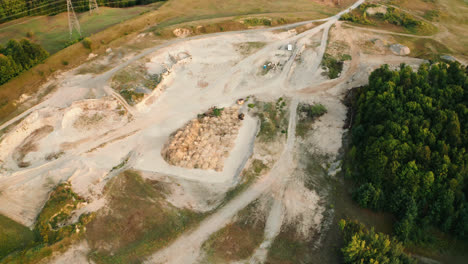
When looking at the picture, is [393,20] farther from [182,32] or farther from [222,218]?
[222,218]

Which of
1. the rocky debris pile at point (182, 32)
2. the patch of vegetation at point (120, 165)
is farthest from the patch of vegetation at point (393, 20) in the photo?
the patch of vegetation at point (120, 165)

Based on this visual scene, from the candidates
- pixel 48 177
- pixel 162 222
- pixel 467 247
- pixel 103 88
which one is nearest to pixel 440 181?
pixel 467 247

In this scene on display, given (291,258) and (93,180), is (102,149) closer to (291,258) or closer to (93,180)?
(93,180)

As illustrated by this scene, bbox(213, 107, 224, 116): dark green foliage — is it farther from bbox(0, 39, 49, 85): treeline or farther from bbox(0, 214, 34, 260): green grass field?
bbox(0, 39, 49, 85): treeline

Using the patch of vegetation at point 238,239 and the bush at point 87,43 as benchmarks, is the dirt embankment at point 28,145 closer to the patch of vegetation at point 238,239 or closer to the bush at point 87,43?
the bush at point 87,43

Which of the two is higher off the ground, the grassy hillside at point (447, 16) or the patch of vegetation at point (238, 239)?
the grassy hillside at point (447, 16)

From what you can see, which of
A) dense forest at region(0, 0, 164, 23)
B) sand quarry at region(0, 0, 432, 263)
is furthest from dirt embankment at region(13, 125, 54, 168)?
dense forest at region(0, 0, 164, 23)
